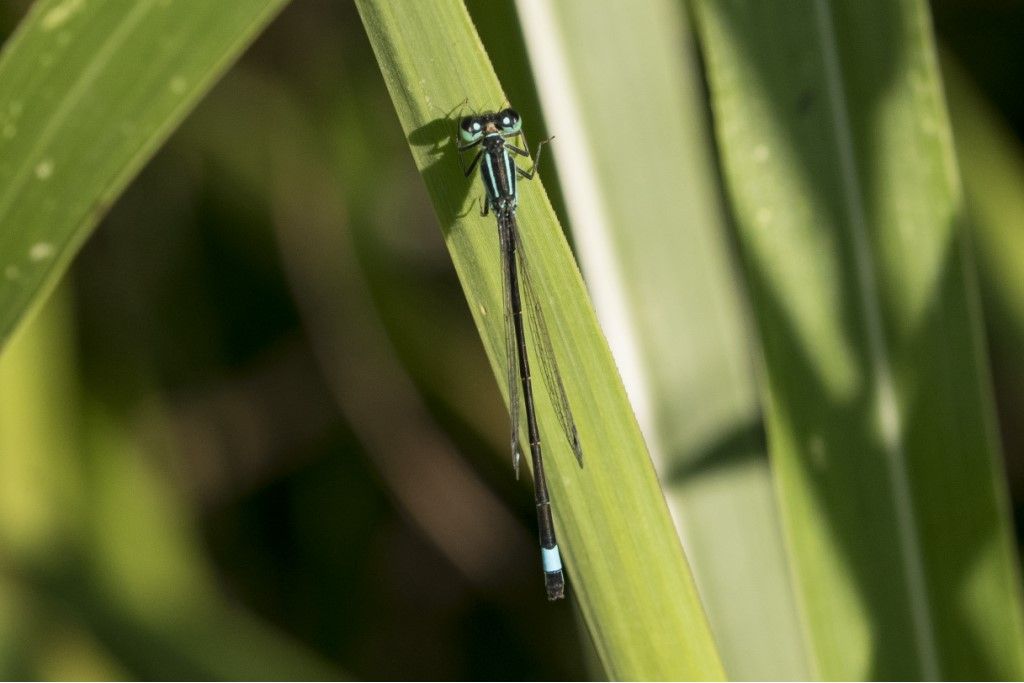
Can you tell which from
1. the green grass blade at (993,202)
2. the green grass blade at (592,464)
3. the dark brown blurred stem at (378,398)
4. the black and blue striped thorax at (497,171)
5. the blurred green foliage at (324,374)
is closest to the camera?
the green grass blade at (592,464)

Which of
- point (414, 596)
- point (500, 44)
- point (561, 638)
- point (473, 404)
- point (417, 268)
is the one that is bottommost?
point (561, 638)

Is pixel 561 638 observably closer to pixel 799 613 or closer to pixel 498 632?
pixel 498 632

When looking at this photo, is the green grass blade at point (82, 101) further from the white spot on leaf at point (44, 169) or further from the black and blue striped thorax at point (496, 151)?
the black and blue striped thorax at point (496, 151)

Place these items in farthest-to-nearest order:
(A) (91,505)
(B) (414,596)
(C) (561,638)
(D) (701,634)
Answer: (B) (414,596)
(C) (561,638)
(A) (91,505)
(D) (701,634)

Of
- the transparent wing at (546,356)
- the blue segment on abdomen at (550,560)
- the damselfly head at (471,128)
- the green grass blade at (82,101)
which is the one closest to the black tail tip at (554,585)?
the blue segment on abdomen at (550,560)

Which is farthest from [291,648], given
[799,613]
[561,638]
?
[799,613]

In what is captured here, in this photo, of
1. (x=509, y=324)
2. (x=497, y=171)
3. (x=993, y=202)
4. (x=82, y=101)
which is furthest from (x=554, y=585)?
(x=993, y=202)
